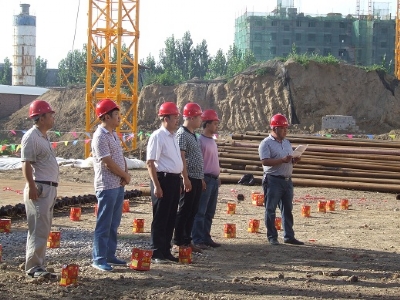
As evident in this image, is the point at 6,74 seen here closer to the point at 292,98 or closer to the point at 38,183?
the point at 292,98

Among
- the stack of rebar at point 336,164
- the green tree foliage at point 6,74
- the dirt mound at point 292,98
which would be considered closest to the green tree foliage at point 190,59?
the green tree foliage at point 6,74

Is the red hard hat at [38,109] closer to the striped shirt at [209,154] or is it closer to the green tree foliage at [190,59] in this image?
the striped shirt at [209,154]

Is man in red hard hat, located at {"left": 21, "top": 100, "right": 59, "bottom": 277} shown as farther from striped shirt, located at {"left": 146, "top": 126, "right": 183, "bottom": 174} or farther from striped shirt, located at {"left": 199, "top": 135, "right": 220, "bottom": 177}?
striped shirt, located at {"left": 199, "top": 135, "right": 220, "bottom": 177}

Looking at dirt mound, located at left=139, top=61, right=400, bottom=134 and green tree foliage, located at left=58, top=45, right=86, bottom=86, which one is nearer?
dirt mound, located at left=139, top=61, right=400, bottom=134

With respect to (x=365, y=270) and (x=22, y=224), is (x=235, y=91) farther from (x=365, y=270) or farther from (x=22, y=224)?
(x=365, y=270)

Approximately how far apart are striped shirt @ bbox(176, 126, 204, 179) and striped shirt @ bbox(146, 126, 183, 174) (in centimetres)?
63

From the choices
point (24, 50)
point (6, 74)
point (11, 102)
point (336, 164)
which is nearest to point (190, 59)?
point (24, 50)

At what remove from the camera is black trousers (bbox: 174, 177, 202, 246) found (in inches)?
385

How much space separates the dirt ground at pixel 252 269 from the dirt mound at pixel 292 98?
103ft

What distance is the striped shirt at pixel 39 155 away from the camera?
7.89 meters

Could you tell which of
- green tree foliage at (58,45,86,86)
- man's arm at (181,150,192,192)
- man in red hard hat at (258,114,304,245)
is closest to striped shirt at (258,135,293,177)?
man in red hard hat at (258,114,304,245)

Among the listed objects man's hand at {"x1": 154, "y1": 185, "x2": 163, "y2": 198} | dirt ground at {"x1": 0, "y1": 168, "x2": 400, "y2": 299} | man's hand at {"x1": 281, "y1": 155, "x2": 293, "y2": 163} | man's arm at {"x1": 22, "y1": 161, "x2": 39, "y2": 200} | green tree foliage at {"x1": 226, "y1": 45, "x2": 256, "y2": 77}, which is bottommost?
dirt ground at {"x1": 0, "y1": 168, "x2": 400, "y2": 299}

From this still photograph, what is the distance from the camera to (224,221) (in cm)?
1397

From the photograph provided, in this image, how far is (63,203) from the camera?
1541 centimetres
